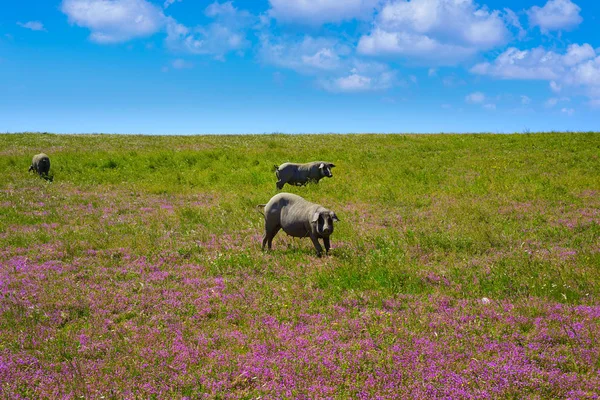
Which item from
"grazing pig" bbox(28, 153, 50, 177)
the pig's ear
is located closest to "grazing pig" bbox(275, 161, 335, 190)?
the pig's ear

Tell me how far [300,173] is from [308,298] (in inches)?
544

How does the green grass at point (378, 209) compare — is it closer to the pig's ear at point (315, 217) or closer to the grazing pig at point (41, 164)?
the grazing pig at point (41, 164)

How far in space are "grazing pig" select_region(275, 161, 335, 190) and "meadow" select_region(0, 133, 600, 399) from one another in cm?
231

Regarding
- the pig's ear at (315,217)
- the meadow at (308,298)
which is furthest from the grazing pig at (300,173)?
the pig's ear at (315,217)

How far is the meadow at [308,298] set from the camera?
17.6 ft

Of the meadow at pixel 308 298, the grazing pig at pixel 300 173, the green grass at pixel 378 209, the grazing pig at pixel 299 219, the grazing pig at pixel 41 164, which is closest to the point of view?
the meadow at pixel 308 298

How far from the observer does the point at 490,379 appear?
521 centimetres

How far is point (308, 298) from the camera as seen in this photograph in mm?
8164

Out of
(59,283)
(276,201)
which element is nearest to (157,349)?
(59,283)

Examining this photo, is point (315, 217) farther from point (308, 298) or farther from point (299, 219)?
point (308, 298)

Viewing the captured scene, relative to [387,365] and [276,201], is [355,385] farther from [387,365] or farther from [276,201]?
[276,201]

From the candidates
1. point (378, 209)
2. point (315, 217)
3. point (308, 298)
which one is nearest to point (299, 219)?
point (315, 217)

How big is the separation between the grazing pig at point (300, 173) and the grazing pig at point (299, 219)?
975 centimetres

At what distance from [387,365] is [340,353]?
694 mm
